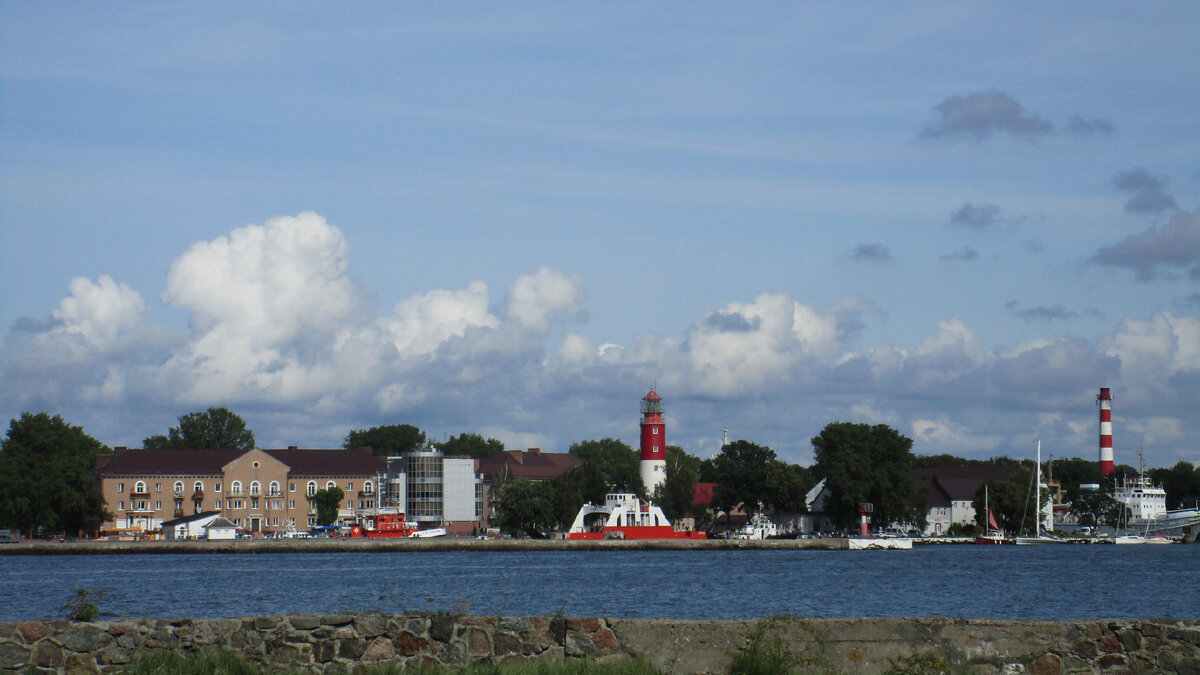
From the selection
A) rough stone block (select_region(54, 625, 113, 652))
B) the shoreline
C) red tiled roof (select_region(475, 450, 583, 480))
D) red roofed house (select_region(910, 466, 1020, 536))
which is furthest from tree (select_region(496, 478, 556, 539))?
rough stone block (select_region(54, 625, 113, 652))

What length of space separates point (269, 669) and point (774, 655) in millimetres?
4715

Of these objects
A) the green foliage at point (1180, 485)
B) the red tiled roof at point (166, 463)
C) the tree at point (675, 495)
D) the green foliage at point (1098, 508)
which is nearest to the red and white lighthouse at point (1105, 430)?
the green foliage at point (1098, 508)

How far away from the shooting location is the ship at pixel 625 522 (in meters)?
99.0

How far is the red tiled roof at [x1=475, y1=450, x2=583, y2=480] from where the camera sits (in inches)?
5527

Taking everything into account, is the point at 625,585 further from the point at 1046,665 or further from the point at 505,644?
the point at 505,644

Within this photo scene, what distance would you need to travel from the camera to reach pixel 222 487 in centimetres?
12138

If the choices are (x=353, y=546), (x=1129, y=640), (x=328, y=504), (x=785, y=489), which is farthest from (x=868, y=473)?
(x=1129, y=640)

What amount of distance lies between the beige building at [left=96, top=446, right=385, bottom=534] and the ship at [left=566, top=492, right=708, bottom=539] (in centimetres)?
3261

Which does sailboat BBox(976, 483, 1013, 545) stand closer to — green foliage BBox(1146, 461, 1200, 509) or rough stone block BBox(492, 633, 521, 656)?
green foliage BBox(1146, 461, 1200, 509)

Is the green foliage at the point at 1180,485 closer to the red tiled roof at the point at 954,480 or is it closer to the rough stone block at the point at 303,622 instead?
the red tiled roof at the point at 954,480

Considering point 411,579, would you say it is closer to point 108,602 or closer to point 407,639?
point 108,602

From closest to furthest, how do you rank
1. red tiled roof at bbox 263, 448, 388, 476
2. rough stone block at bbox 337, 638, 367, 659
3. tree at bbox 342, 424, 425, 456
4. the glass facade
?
rough stone block at bbox 337, 638, 367, 659
the glass facade
red tiled roof at bbox 263, 448, 388, 476
tree at bbox 342, 424, 425, 456

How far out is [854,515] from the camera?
366 feet

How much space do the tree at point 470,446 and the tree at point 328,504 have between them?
49734 millimetres
